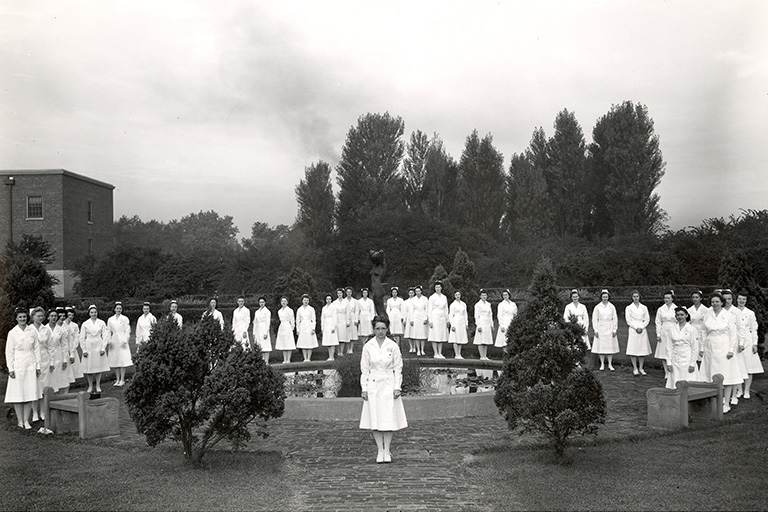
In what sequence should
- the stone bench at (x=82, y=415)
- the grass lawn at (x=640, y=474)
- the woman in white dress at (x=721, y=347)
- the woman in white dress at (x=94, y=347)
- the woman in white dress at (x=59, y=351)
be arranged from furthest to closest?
the woman in white dress at (x=94, y=347)
the woman in white dress at (x=59, y=351)
the woman in white dress at (x=721, y=347)
the stone bench at (x=82, y=415)
the grass lawn at (x=640, y=474)

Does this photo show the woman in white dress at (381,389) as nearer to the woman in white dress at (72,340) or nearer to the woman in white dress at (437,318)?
the woman in white dress at (72,340)

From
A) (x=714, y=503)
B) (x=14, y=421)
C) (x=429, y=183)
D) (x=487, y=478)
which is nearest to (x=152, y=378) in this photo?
(x=487, y=478)

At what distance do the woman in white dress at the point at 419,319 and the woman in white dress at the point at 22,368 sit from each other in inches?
434

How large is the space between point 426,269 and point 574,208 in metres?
14.3

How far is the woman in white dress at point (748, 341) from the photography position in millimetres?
12094

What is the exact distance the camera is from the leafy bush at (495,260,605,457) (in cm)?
764

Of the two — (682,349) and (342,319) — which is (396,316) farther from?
(682,349)

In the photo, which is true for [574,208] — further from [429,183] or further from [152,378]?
[152,378]

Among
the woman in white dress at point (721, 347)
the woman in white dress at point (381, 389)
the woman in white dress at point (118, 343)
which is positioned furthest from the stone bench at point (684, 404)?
the woman in white dress at point (118, 343)

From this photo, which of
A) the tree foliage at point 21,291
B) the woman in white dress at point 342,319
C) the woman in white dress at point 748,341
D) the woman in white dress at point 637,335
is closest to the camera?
the woman in white dress at point 748,341

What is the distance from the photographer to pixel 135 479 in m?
7.58

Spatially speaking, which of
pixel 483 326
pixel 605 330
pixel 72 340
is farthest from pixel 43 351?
pixel 605 330

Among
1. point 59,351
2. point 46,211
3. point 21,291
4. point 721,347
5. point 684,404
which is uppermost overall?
point 46,211

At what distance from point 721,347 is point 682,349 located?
90 centimetres
